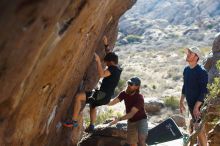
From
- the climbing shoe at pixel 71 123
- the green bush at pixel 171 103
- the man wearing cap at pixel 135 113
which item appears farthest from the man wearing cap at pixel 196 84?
A: the green bush at pixel 171 103

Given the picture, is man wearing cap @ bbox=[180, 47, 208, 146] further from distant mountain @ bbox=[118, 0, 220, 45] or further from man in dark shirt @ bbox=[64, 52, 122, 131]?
distant mountain @ bbox=[118, 0, 220, 45]

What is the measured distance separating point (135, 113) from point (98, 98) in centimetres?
109

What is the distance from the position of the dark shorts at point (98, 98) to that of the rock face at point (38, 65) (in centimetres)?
57

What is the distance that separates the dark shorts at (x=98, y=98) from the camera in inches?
412

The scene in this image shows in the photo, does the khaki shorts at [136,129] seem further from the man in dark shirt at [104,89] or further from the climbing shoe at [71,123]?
the climbing shoe at [71,123]

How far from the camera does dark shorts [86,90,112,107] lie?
412 inches

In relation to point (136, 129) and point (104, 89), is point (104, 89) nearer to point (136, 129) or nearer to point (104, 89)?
point (104, 89)

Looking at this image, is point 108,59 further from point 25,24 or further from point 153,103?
point 153,103

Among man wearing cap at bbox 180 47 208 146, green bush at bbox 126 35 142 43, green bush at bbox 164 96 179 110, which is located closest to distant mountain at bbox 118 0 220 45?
green bush at bbox 126 35 142 43

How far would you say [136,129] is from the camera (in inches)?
405

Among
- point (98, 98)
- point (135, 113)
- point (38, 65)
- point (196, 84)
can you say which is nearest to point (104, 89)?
point (98, 98)

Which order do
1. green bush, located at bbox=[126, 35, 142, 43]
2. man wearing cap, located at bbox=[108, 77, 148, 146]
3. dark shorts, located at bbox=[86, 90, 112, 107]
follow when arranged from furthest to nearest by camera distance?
green bush, located at bbox=[126, 35, 142, 43] → dark shorts, located at bbox=[86, 90, 112, 107] → man wearing cap, located at bbox=[108, 77, 148, 146]

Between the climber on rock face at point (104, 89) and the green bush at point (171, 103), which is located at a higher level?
the climber on rock face at point (104, 89)

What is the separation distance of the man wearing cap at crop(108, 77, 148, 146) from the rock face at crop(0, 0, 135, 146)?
1476 mm
